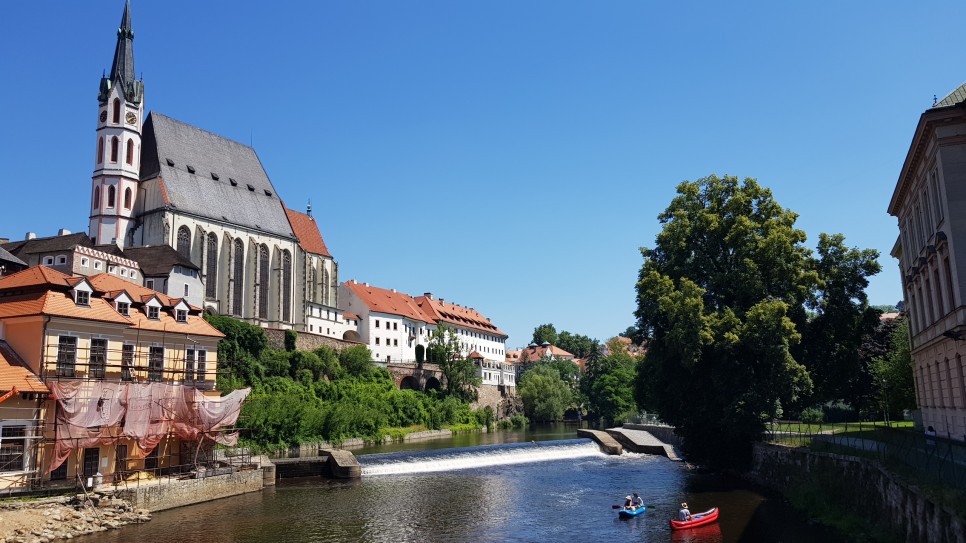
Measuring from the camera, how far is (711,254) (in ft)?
129

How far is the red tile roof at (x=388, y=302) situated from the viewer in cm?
10244

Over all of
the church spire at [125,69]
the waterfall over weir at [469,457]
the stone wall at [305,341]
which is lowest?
the waterfall over weir at [469,457]

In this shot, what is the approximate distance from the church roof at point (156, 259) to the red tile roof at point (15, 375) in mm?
38938

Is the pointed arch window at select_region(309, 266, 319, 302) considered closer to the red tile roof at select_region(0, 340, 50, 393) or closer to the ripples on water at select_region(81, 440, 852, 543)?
the ripples on water at select_region(81, 440, 852, 543)

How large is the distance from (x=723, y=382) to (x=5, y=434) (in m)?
30.8

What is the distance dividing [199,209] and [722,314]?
205ft

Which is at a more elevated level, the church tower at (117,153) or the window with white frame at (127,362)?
the church tower at (117,153)

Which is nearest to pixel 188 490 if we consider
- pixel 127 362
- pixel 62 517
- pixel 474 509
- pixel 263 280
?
pixel 62 517

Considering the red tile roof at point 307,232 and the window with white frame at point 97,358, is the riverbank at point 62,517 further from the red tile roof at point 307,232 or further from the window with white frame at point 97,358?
the red tile roof at point 307,232

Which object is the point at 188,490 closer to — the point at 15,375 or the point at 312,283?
the point at 15,375

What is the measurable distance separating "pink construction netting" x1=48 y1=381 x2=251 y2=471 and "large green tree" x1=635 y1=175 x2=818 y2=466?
22107 mm

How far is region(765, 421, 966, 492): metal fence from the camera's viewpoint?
59.0 ft

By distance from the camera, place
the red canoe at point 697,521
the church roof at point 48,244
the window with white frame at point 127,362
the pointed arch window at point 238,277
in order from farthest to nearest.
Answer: the pointed arch window at point 238,277 → the church roof at point 48,244 → the window with white frame at point 127,362 → the red canoe at point 697,521

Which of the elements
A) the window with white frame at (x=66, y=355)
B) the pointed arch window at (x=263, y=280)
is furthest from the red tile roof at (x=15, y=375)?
the pointed arch window at (x=263, y=280)
